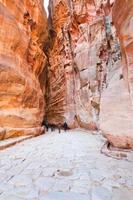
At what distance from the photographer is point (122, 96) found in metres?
6.66

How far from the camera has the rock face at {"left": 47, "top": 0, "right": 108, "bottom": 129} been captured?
57.9 feet

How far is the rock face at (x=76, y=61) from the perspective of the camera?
17.7 m

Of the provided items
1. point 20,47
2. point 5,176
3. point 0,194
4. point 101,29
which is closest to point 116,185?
point 0,194

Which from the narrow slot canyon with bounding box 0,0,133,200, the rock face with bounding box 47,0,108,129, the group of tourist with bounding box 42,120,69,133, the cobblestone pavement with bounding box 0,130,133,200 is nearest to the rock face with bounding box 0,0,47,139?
the narrow slot canyon with bounding box 0,0,133,200

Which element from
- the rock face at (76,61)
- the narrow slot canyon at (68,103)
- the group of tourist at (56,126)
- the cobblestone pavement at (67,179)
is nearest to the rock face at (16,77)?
the narrow slot canyon at (68,103)

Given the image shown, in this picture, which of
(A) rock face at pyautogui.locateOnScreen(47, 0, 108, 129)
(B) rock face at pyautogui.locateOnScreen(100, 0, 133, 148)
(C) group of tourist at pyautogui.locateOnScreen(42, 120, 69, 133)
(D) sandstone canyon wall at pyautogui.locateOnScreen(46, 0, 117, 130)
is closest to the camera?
(B) rock face at pyautogui.locateOnScreen(100, 0, 133, 148)

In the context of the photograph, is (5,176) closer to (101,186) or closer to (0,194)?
(0,194)

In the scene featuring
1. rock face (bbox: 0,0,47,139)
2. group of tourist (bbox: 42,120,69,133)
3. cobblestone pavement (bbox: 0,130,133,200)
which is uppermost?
rock face (bbox: 0,0,47,139)

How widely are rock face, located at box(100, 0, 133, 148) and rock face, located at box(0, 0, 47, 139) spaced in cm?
631

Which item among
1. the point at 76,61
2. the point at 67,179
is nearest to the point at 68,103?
the point at 76,61

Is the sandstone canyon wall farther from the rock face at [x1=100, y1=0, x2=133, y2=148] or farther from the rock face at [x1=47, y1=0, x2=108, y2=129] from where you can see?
the rock face at [x1=100, y1=0, x2=133, y2=148]

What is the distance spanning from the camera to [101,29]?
17312 millimetres

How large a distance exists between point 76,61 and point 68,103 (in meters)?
5.35

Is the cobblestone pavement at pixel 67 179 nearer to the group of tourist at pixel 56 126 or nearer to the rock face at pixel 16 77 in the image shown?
the rock face at pixel 16 77
